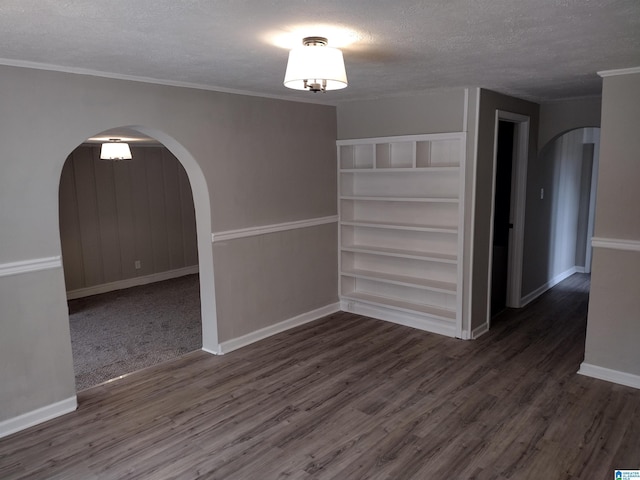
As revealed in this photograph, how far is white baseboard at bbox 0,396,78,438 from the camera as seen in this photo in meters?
2.87

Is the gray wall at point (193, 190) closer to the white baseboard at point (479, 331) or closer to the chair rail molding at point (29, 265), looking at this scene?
the chair rail molding at point (29, 265)

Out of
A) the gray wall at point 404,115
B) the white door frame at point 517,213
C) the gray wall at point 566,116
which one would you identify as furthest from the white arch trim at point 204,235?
the gray wall at point 566,116

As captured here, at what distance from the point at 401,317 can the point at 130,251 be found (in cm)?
404

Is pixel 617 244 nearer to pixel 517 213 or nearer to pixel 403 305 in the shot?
pixel 517 213

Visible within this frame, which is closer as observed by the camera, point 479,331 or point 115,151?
point 479,331

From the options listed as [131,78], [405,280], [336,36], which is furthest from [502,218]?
[131,78]

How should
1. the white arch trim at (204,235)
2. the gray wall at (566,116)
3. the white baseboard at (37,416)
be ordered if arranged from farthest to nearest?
1. the gray wall at (566,116)
2. the white arch trim at (204,235)
3. the white baseboard at (37,416)

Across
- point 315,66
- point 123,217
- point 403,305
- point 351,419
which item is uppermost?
point 315,66

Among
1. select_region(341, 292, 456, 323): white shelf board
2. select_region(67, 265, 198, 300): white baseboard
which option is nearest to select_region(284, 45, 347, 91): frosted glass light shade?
select_region(341, 292, 456, 323): white shelf board

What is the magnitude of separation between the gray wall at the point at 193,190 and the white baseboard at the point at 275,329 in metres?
0.06

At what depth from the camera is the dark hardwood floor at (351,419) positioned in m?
2.57

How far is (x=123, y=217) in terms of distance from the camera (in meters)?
6.54

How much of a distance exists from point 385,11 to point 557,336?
366 centimetres

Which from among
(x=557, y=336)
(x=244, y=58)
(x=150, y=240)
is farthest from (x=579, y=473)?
(x=150, y=240)
